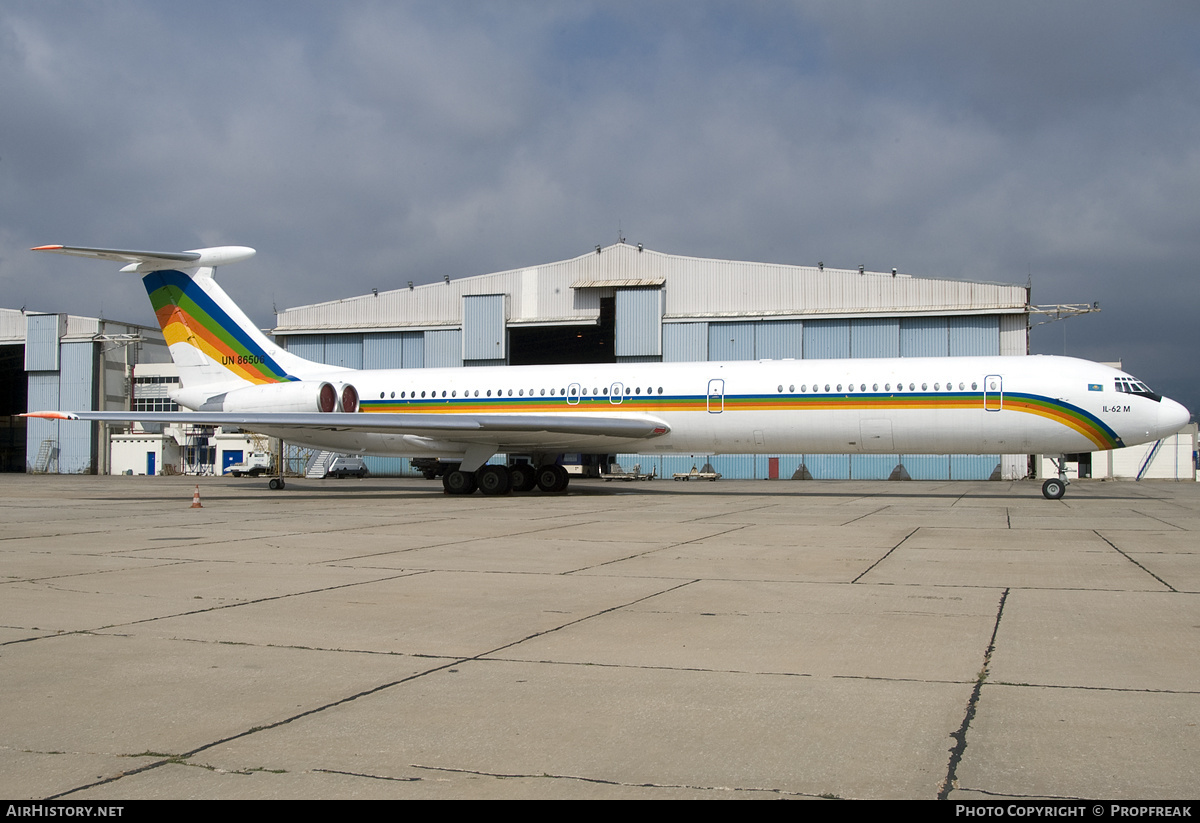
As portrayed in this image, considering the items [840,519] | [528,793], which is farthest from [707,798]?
[840,519]

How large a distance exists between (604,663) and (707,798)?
6.87 feet

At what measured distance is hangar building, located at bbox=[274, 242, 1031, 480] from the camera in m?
39.2

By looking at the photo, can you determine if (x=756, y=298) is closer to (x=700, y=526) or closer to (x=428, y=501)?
(x=428, y=501)

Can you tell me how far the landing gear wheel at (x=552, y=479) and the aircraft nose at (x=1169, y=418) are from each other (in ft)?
47.8

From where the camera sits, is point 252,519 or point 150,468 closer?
point 252,519

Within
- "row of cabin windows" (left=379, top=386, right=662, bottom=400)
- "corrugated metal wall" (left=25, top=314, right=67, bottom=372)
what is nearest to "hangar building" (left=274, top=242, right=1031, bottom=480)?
"row of cabin windows" (left=379, top=386, right=662, bottom=400)

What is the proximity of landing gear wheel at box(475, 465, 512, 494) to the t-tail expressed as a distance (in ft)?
22.5

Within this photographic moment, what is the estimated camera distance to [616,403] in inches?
938

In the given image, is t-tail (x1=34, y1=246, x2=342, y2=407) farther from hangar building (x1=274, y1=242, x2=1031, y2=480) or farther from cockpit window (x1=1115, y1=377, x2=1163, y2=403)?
cockpit window (x1=1115, y1=377, x2=1163, y2=403)

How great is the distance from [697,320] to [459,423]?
20942 millimetres

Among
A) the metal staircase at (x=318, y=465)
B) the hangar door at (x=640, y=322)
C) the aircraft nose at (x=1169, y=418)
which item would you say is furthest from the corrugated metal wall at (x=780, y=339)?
the metal staircase at (x=318, y=465)

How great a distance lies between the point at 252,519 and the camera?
16312 mm

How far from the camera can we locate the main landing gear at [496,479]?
24281mm

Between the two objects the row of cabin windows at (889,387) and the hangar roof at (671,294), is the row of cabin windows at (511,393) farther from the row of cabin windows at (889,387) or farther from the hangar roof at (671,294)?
the hangar roof at (671,294)
